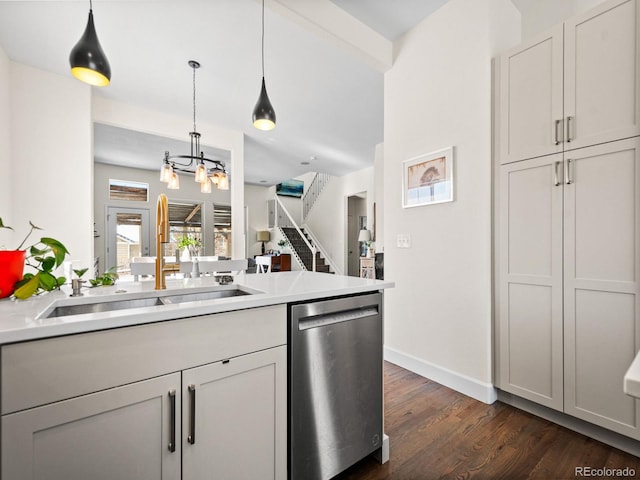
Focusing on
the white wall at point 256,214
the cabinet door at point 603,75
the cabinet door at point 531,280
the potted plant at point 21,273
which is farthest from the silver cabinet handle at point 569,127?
the white wall at point 256,214

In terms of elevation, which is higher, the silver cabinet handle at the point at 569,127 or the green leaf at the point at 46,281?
the silver cabinet handle at the point at 569,127

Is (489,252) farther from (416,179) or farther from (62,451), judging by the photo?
(62,451)

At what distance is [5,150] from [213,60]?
2277 mm

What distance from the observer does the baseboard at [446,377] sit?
2.05m

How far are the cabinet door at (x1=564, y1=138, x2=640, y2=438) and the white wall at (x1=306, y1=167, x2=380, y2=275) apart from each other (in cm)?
552

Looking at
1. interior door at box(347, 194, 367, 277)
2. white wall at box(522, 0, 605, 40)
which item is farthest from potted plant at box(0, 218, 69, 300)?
interior door at box(347, 194, 367, 277)

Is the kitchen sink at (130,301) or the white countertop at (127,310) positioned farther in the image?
the kitchen sink at (130,301)

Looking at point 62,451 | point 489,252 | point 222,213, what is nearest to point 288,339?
point 62,451

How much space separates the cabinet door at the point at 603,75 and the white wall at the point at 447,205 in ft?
1.52

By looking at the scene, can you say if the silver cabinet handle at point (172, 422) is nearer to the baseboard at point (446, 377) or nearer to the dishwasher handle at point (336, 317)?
the dishwasher handle at point (336, 317)

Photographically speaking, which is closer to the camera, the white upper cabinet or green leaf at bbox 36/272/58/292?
green leaf at bbox 36/272/58/292

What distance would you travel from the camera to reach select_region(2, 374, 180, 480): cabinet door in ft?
2.33

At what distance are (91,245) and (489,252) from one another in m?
4.23

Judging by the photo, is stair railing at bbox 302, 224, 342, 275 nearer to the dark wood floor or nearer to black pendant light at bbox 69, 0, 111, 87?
the dark wood floor
